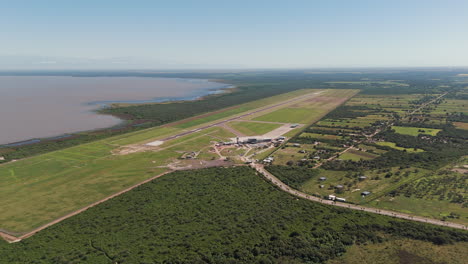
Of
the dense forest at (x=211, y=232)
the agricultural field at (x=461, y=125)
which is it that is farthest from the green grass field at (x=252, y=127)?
the agricultural field at (x=461, y=125)

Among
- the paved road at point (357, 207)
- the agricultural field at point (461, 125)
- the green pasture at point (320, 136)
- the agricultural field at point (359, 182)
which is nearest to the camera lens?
the paved road at point (357, 207)

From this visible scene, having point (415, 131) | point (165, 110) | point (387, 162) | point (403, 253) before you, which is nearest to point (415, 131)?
point (415, 131)

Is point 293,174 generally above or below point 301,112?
below

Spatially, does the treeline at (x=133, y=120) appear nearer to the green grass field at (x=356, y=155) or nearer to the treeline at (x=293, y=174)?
the treeline at (x=293, y=174)

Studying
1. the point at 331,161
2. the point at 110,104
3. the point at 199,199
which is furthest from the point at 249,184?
the point at 110,104

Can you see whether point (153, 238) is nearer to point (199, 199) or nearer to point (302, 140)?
point (199, 199)

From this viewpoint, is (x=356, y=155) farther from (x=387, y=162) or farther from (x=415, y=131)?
(x=415, y=131)

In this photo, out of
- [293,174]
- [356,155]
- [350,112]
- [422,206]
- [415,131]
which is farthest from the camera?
[350,112]
